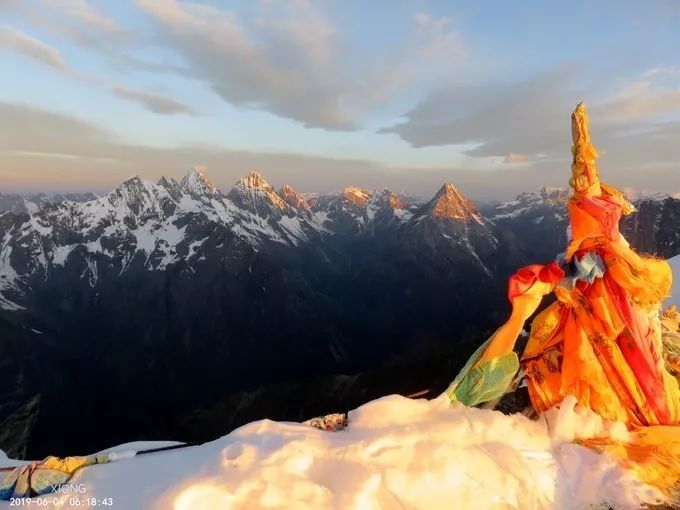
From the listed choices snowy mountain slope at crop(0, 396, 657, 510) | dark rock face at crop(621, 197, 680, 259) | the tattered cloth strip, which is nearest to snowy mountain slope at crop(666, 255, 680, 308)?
snowy mountain slope at crop(0, 396, 657, 510)

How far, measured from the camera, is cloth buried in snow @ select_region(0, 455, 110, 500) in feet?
19.3

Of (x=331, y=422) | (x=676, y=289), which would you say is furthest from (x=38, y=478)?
(x=676, y=289)

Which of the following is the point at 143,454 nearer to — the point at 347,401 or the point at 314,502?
the point at 314,502

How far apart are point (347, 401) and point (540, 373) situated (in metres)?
67.3

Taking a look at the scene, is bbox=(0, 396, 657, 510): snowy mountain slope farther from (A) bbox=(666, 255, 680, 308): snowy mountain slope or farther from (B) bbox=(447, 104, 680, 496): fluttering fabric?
(A) bbox=(666, 255, 680, 308): snowy mountain slope

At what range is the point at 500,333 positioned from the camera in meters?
8.65

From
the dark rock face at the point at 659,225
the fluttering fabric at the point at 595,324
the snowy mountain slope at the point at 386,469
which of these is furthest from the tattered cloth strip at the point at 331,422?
the dark rock face at the point at 659,225

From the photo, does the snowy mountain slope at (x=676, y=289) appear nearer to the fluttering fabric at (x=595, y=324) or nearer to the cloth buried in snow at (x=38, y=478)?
the fluttering fabric at (x=595, y=324)

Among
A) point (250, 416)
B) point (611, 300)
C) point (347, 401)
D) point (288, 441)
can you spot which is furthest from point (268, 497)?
point (250, 416)

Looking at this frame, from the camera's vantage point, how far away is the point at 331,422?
757 centimetres

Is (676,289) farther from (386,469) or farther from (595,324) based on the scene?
(386,469)

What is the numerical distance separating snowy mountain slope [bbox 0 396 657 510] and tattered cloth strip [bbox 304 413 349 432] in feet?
0.75

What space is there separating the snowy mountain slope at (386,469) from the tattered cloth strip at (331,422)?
0.23 metres

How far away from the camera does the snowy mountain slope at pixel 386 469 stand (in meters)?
5.23
